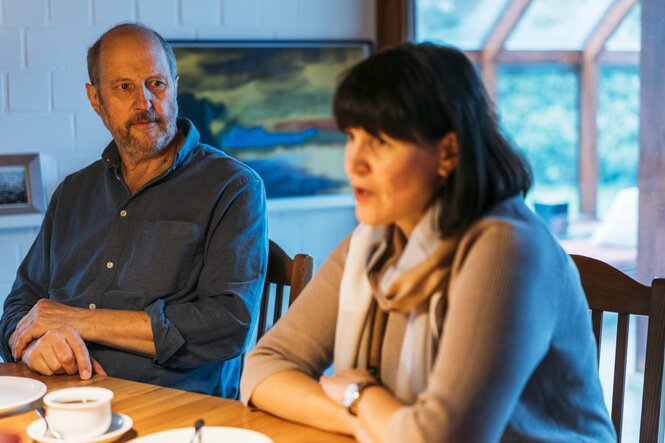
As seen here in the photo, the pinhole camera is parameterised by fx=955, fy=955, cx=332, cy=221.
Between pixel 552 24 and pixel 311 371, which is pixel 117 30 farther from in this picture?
pixel 552 24

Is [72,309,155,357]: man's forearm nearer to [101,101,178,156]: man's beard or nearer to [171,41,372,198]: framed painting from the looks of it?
[101,101,178,156]: man's beard

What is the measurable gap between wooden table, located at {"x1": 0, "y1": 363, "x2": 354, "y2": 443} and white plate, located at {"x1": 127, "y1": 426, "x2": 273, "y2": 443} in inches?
1.5

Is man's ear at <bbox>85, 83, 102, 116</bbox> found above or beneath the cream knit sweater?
above

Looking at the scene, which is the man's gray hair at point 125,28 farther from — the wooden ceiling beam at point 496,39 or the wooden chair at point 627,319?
the wooden ceiling beam at point 496,39

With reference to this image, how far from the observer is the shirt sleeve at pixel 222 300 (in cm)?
208

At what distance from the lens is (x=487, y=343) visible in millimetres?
1234

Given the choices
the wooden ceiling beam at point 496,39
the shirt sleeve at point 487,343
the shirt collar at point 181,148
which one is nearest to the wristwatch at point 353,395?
the shirt sleeve at point 487,343

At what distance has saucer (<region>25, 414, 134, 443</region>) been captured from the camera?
140cm

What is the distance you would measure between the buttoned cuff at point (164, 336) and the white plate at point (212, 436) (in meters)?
0.65

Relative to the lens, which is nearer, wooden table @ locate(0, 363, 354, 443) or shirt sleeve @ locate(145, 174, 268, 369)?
wooden table @ locate(0, 363, 354, 443)

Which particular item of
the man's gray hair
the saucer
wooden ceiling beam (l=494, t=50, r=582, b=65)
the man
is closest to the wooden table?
the saucer

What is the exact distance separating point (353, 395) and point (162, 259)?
931 mm

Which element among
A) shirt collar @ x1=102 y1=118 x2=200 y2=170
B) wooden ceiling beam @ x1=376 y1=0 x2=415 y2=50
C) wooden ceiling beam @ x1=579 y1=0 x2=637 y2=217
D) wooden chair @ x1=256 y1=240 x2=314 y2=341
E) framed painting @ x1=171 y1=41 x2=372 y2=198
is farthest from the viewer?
wooden ceiling beam @ x1=376 y1=0 x2=415 y2=50

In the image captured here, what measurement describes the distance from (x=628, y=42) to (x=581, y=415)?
1.77 metres
